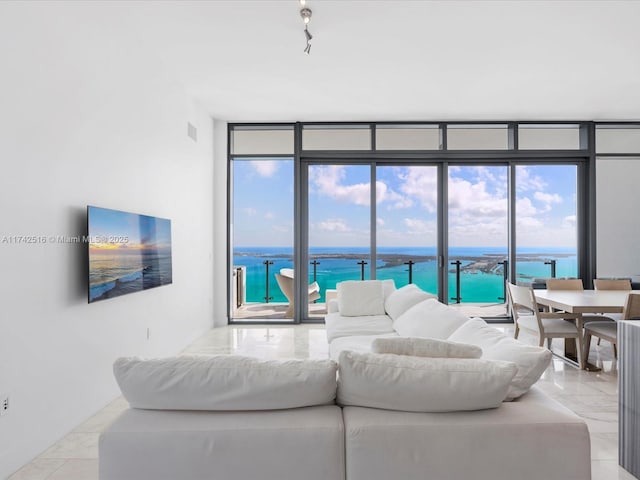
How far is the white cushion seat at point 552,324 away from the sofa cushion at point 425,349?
278 centimetres

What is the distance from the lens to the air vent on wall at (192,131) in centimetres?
490

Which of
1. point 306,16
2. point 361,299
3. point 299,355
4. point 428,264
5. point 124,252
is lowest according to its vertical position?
point 299,355

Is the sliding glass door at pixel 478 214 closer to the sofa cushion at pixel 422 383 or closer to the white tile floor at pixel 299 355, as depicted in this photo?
the white tile floor at pixel 299 355

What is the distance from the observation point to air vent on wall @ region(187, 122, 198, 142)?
490 cm

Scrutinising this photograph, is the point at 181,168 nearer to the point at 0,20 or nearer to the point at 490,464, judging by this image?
the point at 0,20

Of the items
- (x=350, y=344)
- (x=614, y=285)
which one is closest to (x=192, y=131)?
(x=350, y=344)

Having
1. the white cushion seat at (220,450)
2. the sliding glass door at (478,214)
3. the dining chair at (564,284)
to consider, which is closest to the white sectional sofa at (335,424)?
the white cushion seat at (220,450)

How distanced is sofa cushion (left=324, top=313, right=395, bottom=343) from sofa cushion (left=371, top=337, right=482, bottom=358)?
5.60 ft

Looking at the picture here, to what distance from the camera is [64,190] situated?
2555 mm

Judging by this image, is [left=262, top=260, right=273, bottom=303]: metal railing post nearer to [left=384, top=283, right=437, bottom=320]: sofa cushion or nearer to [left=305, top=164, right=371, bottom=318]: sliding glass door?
[left=305, top=164, right=371, bottom=318]: sliding glass door

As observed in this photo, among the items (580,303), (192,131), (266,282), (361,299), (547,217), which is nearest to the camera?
(580,303)

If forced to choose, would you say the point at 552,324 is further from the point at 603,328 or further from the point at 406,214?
the point at 406,214

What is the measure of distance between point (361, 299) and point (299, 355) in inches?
35.9

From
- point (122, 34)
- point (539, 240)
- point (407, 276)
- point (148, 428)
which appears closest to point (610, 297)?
point (539, 240)
